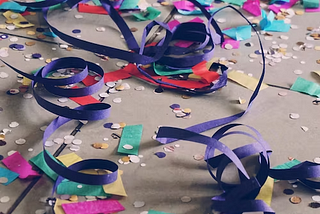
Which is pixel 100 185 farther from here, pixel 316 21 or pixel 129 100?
pixel 316 21

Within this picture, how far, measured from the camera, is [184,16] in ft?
7.24

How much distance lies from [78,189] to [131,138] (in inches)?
10.0

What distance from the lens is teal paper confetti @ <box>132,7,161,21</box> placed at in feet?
7.08

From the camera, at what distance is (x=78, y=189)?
133 cm

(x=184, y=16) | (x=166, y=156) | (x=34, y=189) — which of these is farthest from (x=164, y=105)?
(x=184, y=16)

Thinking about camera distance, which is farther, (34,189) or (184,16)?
(184,16)

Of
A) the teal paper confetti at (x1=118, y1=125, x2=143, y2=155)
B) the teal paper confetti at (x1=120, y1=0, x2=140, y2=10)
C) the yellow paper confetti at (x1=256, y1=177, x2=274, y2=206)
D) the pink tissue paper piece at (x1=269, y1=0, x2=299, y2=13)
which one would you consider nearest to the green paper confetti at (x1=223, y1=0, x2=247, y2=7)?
the pink tissue paper piece at (x1=269, y1=0, x2=299, y2=13)

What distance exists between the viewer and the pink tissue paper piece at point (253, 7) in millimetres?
2230

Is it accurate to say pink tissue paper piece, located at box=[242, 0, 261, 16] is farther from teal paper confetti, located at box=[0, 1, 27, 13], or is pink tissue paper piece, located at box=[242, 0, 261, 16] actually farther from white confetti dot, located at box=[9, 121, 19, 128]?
white confetti dot, located at box=[9, 121, 19, 128]

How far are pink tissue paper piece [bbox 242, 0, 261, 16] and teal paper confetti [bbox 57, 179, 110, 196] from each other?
1223mm

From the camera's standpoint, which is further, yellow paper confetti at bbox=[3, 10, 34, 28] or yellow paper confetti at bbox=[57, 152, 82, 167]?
yellow paper confetti at bbox=[3, 10, 34, 28]

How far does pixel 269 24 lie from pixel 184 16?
36 centimetres

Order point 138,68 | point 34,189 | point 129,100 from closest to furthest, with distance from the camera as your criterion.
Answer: point 34,189 < point 129,100 < point 138,68

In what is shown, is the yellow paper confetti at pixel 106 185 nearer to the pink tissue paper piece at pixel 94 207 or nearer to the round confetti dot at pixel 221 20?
the pink tissue paper piece at pixel 94 207
